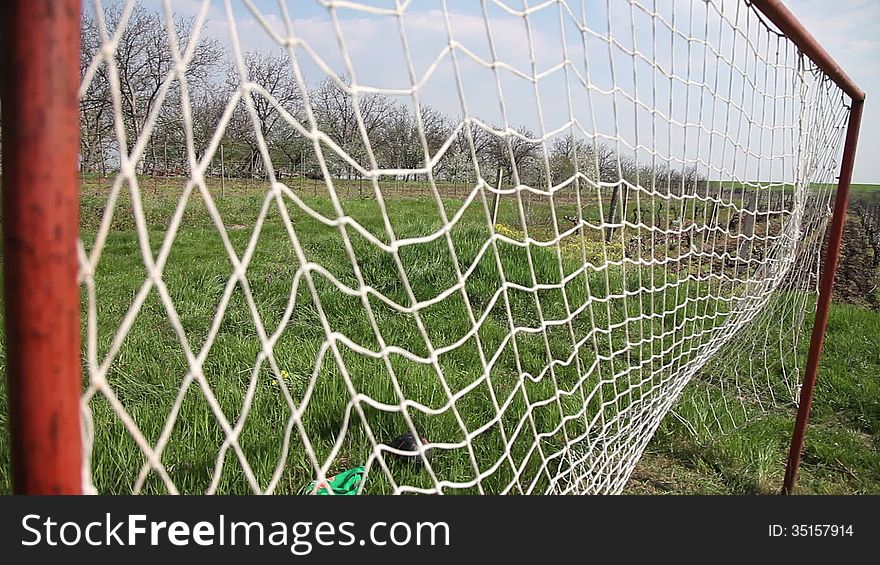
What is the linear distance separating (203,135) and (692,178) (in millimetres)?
12510

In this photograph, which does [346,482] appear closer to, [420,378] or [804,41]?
[420,378]

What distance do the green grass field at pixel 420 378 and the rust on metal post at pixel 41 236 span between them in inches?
8.3

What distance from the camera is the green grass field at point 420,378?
6.09 feet

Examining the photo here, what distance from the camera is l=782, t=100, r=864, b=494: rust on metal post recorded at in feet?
7.94

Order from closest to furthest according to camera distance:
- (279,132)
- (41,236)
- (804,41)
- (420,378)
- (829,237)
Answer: (41,236) < (804,41) < (420,378) < (829,237) < (279,132)

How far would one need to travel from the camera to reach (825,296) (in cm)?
260

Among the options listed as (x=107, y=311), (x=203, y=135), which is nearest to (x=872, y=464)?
(x=107, y=311)

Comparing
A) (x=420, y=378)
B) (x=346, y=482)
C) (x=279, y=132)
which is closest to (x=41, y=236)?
(x=346, y=482)

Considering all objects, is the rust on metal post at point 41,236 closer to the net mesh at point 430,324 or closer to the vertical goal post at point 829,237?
the net mesh at point 430,324

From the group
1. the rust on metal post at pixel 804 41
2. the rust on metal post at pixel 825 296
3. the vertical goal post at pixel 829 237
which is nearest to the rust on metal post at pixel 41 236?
the rust on metal post at pixel 804 41

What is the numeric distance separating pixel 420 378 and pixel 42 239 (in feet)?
6.57

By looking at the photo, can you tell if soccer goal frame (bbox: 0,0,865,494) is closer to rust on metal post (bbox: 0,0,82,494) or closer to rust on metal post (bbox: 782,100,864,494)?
rust on metal post (bbox: 0,0,82,494)

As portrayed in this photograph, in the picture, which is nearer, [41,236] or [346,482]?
[41,236]

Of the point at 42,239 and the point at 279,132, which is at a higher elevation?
the point at 279,132
